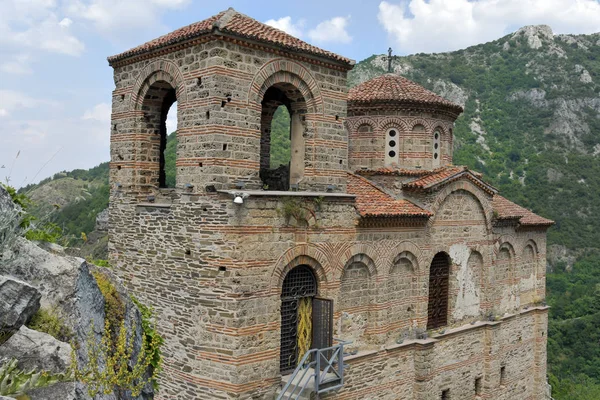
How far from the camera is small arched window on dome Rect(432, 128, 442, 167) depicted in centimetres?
1686

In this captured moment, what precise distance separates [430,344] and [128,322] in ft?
29.9

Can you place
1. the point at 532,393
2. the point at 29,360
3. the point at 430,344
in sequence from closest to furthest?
1. the point at 29,360
2. the point at 430,344
3. the point at 532,393

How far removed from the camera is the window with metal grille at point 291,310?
11375 millimetres

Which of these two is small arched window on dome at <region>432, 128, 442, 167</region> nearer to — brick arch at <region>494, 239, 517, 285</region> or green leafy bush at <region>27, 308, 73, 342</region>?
brick arch at <region>494, 239, 517, 285</region>

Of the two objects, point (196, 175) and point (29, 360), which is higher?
point (196, 175)

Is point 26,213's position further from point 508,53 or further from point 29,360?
point 508,53

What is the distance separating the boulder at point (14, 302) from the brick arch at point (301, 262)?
578 centimetres

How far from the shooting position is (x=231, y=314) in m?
10.1

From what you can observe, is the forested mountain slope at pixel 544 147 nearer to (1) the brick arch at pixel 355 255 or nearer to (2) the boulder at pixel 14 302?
(1) the brick arch at pixel 355 255

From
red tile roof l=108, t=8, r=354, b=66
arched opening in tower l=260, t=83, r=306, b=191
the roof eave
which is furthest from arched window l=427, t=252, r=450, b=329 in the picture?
red tile roof l=108, t=8, r=354, b=66

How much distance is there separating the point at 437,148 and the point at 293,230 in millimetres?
7764

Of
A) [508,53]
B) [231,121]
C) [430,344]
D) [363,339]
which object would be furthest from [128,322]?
[508,53]

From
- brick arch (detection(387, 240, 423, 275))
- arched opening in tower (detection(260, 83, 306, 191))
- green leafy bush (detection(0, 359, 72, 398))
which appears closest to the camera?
green leafy bush (detection(0, 359, 72, 398))

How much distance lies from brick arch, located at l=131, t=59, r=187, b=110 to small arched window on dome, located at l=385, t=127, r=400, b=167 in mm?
7598
